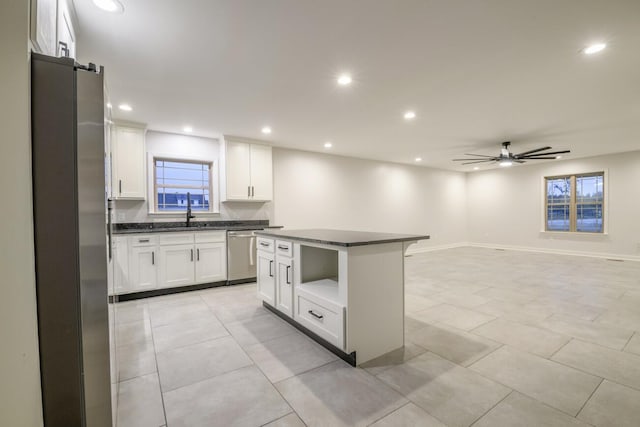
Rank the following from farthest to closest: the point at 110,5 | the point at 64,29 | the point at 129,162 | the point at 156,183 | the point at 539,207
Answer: the point at 539,207 → the point at 156,183 → the point at 129,162 → the point at 110,5 → the point at 64,29

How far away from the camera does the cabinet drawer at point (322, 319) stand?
212cm

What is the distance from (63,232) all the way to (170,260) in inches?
135

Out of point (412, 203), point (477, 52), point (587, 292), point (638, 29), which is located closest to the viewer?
point (638, 29)

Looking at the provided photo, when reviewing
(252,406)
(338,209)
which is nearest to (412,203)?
(338,209)

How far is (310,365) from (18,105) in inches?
84.3

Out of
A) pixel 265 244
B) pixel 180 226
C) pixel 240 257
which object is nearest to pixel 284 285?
pixel 265 244

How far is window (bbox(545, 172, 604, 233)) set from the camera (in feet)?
23.2

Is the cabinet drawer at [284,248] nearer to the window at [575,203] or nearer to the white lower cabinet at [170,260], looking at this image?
the white lower cabinet at [170,260]

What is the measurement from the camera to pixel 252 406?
169 centimetres

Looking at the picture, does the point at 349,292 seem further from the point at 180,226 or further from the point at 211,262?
the point at 180,226

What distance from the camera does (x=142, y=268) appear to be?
153 inches

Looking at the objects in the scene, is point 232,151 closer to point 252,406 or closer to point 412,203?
point 252,406

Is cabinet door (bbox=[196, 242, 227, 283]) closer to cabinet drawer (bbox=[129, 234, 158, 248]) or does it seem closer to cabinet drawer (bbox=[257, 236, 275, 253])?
cabinet drawer (bbox=[129, 234, 158, 248])

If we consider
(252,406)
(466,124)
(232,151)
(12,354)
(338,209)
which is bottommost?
(252,406)
